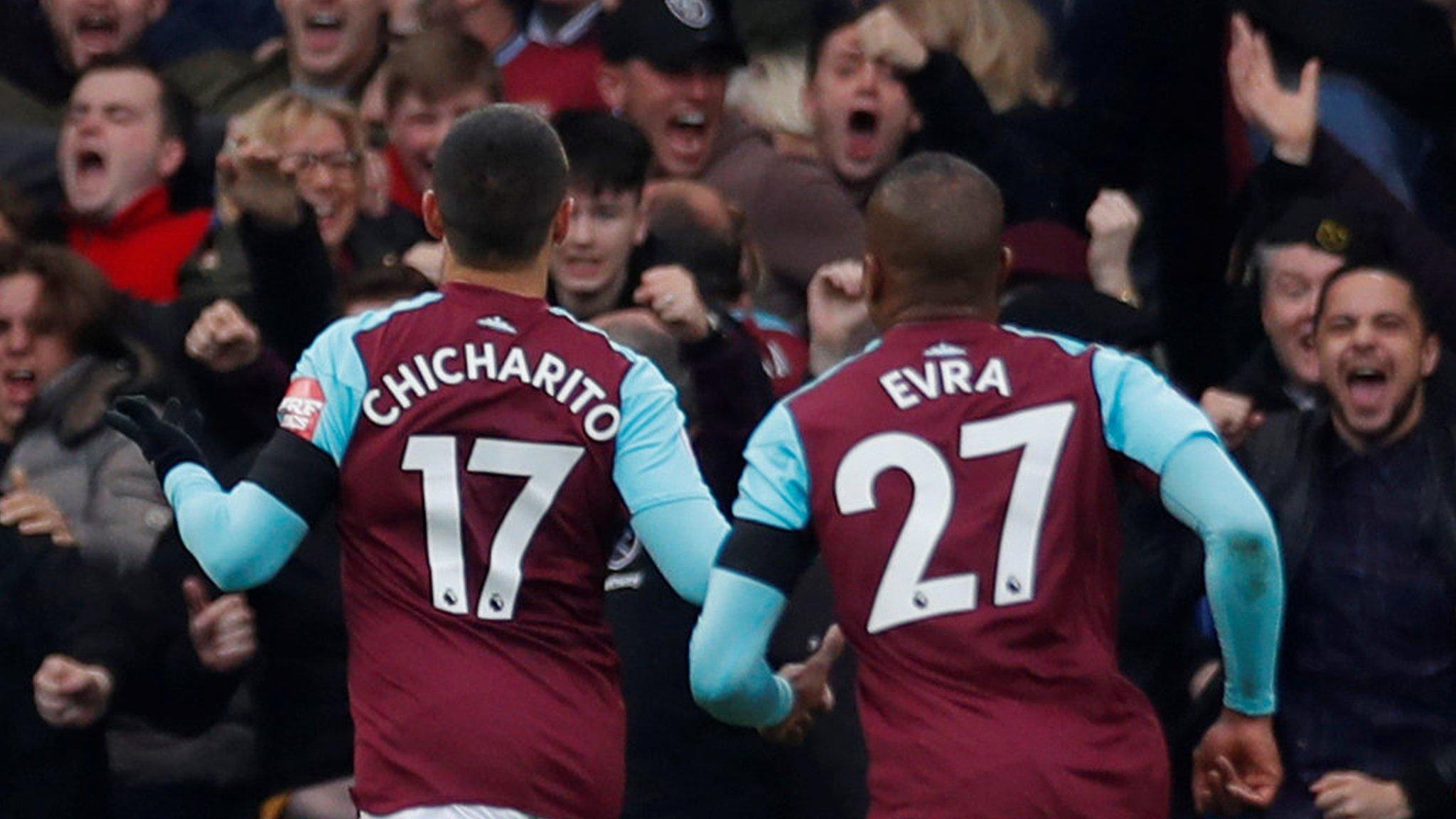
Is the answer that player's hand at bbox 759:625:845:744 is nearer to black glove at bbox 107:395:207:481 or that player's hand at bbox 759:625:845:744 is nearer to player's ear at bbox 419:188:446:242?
player's ear at bbox 419:188:446:242

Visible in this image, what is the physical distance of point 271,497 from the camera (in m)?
4.93

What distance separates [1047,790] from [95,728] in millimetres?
3298

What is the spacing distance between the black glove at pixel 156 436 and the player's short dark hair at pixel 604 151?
228cm

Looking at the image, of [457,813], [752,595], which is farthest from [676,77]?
[752,595]

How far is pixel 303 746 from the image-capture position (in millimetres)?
6953

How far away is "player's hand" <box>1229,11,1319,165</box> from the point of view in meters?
7.41

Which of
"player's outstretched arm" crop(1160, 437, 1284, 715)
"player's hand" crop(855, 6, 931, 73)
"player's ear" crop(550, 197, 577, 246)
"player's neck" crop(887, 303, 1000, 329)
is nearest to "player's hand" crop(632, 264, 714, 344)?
"player's ear" crop(550, 197, 577, 246)

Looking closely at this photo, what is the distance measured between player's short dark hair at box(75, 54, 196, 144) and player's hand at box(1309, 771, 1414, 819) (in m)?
4.07

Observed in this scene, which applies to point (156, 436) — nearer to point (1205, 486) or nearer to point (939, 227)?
point (939, 227)

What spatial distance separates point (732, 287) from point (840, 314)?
1.00 feet

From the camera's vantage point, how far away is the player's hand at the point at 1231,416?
693cm

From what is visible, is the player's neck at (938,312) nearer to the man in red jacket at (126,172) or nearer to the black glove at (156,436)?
the black glove at (156,436)

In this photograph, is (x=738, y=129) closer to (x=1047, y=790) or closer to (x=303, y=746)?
(x=303, y=746)

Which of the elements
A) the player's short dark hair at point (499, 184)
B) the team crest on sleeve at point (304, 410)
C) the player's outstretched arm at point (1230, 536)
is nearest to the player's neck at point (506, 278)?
the player's short dark hair at point (499, 184)
